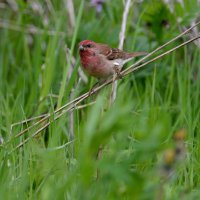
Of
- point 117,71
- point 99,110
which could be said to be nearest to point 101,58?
point 117,71

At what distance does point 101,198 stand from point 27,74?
329cm

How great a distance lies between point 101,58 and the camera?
215 inches

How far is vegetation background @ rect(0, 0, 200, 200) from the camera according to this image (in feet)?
8.38

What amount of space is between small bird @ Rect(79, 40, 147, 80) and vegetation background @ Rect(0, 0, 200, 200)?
14 centimetres

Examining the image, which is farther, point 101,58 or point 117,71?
point 101,58

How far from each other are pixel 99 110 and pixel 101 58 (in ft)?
9.43

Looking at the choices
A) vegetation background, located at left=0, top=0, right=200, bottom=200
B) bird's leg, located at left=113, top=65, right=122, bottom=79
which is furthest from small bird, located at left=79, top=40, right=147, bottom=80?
vegetation background, located at left=0, top=0, right=200, bottom=200

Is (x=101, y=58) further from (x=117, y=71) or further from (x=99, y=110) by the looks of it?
(x=99, y=110)

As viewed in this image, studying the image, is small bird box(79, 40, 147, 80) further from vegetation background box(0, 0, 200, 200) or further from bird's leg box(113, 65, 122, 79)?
vegetation background box(0, 0, 200, 200)

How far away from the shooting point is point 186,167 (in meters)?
4.09

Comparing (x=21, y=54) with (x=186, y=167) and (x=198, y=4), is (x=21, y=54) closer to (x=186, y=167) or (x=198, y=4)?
(x=198, y=4)

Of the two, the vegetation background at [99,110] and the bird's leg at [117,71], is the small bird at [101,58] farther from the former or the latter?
the vegetation background at [99,110]

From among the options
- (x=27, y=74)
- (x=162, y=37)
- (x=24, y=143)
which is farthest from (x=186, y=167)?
(x=27, y=74)

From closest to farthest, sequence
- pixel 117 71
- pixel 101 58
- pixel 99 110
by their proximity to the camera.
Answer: pixel 99 110 → pixel 117 71 → pixel 101 58
